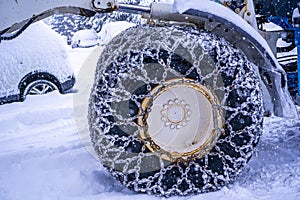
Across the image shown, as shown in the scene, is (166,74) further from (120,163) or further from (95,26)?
(95,26)

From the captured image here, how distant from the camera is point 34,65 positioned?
692 centimetres

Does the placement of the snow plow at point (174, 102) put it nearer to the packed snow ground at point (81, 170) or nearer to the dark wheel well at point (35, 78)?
the packed snow ground at point (81, 170)

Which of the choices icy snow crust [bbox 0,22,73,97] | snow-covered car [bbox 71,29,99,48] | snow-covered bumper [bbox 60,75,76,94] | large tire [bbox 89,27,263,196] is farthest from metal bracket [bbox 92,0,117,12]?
snow-covered car [bbox 71,29,99,48]

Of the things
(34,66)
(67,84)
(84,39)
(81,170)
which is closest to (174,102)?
(81,170)

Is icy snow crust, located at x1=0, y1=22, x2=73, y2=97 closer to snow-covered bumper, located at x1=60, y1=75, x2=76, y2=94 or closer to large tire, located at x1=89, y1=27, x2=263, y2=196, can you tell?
snow-covered bumper, located at x1=60, y1=75, x2=76, y2=94

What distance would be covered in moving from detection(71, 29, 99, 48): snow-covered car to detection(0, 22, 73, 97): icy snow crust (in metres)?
19.7

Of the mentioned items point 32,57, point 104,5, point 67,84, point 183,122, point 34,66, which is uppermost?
point 104,5

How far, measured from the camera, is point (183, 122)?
8.54 feet

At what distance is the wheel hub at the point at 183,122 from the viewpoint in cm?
250

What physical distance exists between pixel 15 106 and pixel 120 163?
3.88 meters

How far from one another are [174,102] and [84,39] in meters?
26.4

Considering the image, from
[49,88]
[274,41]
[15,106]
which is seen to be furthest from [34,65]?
[274,41]

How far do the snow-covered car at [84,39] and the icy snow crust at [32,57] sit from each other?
19.7 metres

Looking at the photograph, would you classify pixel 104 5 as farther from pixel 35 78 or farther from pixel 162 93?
pixel 35 78
